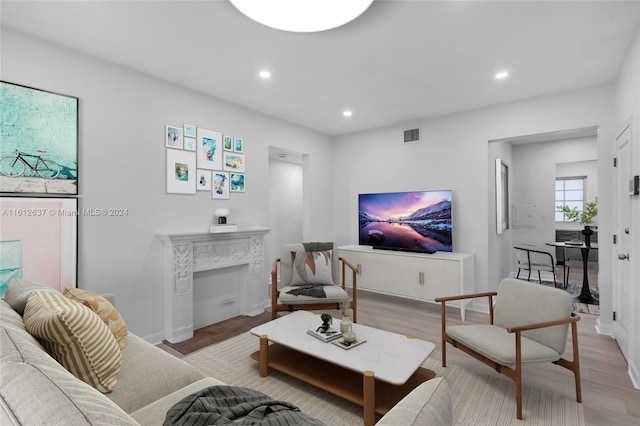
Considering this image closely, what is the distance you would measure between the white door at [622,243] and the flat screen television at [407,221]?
5.44ft

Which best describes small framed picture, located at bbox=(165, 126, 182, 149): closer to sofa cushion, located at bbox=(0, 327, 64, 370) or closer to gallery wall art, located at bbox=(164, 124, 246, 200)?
gallery wall art, located at bbox=(164, 124, 246, 200)

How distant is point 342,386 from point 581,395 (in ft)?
5.74

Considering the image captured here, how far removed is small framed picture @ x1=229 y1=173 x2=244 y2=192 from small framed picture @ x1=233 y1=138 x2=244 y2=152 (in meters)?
0.32

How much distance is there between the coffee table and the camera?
76.6 inches

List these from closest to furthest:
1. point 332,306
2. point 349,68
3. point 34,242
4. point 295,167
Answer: point 34,242
point 349,68
point 332,306
point 295,167

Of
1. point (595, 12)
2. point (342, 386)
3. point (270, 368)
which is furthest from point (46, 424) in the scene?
point (595, 12)

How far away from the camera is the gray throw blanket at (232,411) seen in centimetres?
108

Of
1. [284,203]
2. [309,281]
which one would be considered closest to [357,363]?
[309,281]

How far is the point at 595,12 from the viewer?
2207 mm

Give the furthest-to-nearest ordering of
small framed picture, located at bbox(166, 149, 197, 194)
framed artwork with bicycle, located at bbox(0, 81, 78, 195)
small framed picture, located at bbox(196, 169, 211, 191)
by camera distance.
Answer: small framed picture, located at bbox(196, 169, 211, 191), small framed picture, located at bbox(166, 149, 197, 194), framed artwork with bicycle, located at bbox(0, 81, 78, 195)

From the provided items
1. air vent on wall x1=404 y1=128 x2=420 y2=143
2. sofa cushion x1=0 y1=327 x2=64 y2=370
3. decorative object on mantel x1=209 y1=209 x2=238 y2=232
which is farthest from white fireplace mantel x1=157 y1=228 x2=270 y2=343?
air vent on wall x1=404 y1=128 x2=420 y2=143

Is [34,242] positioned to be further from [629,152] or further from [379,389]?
[629,152]

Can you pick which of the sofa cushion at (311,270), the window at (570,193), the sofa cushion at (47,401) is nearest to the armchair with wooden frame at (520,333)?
the sofa cushion at (311,270)

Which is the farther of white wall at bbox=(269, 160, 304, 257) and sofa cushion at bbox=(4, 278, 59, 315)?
white wall at bbox=(269, 160, 304, 257)
